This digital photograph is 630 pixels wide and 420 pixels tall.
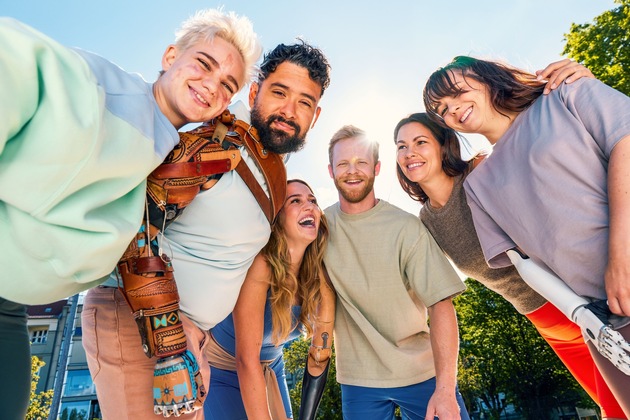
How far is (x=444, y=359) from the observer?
10.5 feet

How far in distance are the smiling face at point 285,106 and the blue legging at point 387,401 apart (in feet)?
7.80

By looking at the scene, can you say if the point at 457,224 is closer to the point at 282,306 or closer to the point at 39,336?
the point at 282,306

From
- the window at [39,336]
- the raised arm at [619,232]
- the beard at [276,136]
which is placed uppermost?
the beard at [276,136]

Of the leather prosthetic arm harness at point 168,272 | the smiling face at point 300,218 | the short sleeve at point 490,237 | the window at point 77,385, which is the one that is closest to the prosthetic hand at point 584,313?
the short sleeve at point 490,237

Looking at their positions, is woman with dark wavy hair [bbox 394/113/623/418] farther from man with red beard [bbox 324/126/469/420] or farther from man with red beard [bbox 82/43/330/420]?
man with red beard [bbox 82/43/330/420]

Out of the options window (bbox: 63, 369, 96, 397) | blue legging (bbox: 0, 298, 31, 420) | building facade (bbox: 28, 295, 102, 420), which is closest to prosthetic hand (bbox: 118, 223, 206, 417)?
blue legging (bbox: 0, 298, 31, 420)

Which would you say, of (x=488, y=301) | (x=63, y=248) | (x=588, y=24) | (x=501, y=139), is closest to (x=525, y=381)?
(x=488, y=301)

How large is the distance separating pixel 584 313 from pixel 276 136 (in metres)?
2.32

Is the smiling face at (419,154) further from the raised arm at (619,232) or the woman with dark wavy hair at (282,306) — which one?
the raised arm at (619,232)

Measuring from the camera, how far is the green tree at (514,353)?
22.2 metres

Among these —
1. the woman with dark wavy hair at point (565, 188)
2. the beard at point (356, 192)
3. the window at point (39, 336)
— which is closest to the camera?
the woman with dark wavy hair at point (565, 188)

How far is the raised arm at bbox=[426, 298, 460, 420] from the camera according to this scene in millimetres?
2959

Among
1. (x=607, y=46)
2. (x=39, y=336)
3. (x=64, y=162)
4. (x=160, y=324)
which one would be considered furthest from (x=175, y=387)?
(x=39, y=336)

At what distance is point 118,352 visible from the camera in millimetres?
2061
